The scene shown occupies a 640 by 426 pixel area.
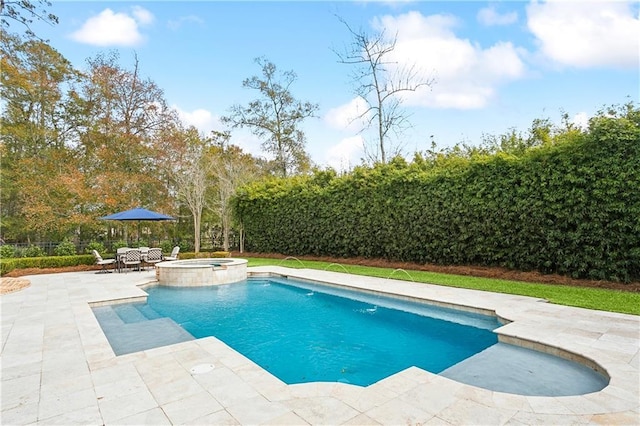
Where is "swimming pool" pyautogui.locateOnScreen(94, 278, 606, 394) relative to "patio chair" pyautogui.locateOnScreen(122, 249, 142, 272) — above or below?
below

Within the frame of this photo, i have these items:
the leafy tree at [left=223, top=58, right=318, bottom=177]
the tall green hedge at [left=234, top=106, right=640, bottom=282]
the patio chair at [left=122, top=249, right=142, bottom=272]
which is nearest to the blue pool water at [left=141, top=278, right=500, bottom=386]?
the patio chair at [left=122, top=249, right=142, bottom=272]

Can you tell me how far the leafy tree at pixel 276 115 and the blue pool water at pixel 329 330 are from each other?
17345mm

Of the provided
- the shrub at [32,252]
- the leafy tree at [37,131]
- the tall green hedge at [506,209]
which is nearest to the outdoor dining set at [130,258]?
the shrub at [32,252]

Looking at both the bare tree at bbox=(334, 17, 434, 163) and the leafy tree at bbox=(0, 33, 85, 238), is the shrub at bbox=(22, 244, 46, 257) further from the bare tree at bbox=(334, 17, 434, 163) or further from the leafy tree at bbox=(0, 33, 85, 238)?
the bare tree at bbox=(334, 17, 434, 163)

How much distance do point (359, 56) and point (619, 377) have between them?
1764cm

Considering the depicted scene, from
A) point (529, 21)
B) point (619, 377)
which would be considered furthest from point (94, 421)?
point (529, 21)

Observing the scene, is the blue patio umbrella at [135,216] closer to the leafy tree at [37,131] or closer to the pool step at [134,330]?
the leafy tree at [37,131]

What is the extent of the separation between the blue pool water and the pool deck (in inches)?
32.2

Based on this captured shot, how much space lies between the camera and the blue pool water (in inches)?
196

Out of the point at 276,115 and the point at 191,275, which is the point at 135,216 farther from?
the point at 276,115

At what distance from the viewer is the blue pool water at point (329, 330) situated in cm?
498

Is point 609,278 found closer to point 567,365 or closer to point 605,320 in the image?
point 605,320

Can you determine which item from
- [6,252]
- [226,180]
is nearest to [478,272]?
[226,180]

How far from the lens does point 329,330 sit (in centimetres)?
667
